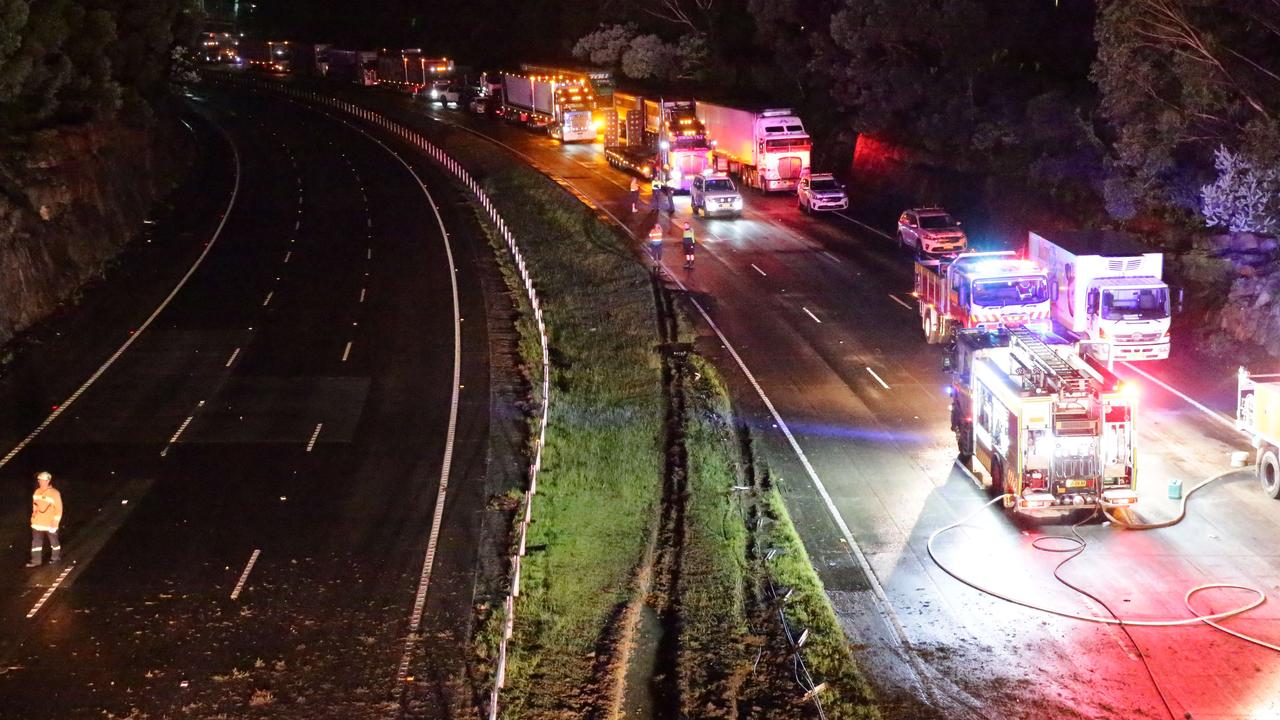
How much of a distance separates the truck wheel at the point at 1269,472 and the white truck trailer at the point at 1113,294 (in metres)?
7.43

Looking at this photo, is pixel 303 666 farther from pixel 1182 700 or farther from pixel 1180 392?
pixel 1180 392

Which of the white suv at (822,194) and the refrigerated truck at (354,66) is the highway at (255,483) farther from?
the refrigerated truck at (354,66)

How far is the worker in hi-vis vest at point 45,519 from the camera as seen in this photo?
66.0 ft

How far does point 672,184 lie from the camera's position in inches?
2453

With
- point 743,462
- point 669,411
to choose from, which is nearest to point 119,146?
point 669,411

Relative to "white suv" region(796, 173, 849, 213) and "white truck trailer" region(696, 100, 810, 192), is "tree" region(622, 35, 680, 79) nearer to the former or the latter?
"white truck trailer" region(696, 100, 810, 192)

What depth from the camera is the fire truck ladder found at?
21.1m

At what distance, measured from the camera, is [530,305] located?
39.4 m

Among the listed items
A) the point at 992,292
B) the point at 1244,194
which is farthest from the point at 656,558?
the point at 1244,194

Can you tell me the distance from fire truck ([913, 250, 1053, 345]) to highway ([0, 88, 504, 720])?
12072 millimetres

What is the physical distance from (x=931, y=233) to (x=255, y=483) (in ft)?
92.4

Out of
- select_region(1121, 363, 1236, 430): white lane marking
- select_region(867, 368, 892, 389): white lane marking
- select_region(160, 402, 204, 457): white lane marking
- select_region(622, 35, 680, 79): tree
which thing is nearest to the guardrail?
select_region(160, 402, 204, 457): white lane marking

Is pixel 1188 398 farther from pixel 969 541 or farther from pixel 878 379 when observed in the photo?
pixel 969 541

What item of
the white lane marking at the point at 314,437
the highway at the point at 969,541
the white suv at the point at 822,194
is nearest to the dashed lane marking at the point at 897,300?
the highway at the point at 969,541
